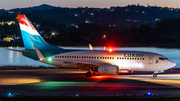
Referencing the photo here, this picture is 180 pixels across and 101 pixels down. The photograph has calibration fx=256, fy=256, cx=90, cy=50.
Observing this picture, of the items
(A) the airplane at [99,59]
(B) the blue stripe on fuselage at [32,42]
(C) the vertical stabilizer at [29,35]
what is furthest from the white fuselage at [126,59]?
(C) the vertical stabilizer at [29,35]

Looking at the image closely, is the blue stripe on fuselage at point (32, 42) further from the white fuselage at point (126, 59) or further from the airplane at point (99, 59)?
the white fuselage at point (126, 59)

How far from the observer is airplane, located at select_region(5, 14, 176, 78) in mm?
31784

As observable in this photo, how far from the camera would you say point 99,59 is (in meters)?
34.0

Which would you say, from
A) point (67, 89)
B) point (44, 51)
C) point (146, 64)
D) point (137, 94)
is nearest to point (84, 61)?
point (44, 51)

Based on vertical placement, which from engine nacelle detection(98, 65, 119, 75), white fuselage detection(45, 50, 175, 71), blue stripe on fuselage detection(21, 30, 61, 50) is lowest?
engine nacelle detection(98, 65, 119, 75)

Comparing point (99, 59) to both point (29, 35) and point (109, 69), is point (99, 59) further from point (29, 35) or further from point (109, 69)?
point (29, 35)

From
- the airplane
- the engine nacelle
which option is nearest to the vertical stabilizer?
the airplane

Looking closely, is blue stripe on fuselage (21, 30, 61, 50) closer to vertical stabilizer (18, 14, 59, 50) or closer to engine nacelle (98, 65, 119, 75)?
vertical stabilizer (18, 14, 59, 50)

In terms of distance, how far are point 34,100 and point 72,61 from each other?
42.2 feet

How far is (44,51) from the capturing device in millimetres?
35875

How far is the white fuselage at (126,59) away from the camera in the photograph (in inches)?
1275

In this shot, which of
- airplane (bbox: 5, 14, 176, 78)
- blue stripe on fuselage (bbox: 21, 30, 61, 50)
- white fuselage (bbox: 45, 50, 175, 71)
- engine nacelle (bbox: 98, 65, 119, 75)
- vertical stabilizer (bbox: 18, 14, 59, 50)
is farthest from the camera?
blue stripe on fuselage (bbox: 21, 30, 61, 50)

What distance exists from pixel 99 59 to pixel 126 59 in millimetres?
3554

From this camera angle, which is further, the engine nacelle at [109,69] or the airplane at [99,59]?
the airplane at [99,59]
